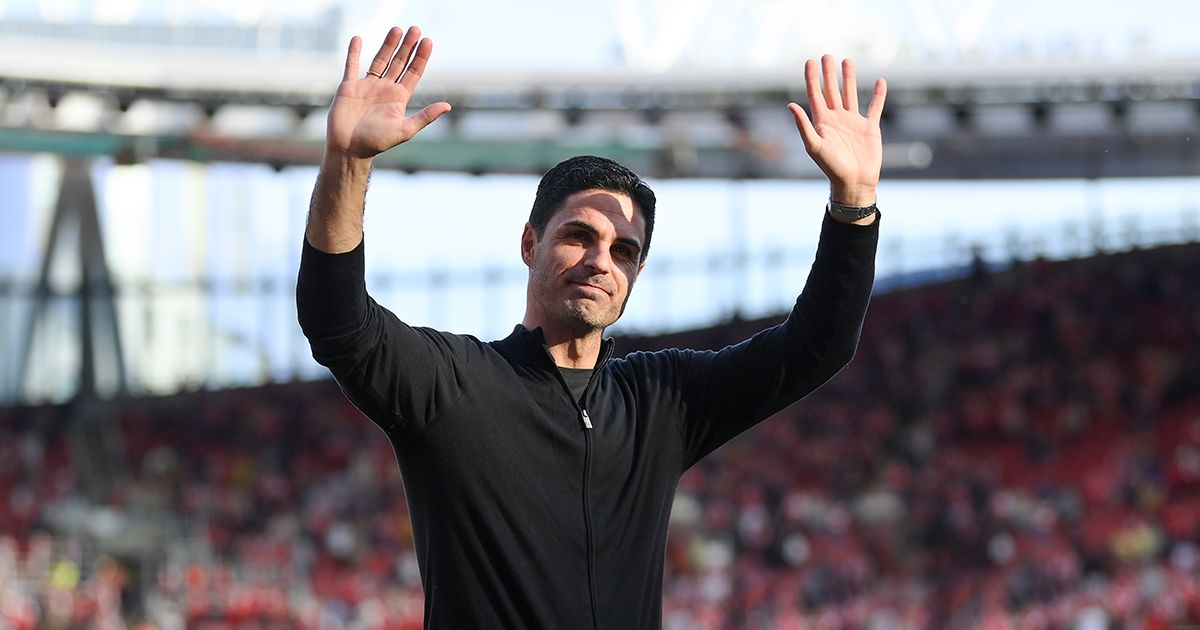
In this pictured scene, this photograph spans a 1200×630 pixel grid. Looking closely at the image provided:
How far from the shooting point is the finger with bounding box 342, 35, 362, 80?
7.76ft

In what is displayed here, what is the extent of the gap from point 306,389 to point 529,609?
89.1 ft

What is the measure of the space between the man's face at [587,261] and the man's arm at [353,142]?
0.32 m

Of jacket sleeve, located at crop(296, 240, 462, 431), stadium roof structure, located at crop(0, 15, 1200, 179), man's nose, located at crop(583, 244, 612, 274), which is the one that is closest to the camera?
jacket sleeve, located at crop(296, 240, 462, 431)

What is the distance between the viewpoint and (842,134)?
2.62m

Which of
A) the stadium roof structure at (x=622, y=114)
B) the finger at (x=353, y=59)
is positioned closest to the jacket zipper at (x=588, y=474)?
the finger at (x=353, y=59)

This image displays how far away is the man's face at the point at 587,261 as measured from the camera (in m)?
2.46

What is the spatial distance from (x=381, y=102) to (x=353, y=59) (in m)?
0.10

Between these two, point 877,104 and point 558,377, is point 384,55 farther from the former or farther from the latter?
point 877,104

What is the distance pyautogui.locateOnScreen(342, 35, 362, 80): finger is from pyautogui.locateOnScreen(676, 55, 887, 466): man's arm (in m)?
0.71

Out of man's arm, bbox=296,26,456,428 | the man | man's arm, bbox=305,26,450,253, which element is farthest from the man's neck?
man's arm, bbox=305,26,450,253

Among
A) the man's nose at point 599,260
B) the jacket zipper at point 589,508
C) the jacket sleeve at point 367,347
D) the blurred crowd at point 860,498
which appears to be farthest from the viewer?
the blurred crowd at point 860,498

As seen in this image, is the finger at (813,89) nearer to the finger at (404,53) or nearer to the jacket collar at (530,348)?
the jacket collar at (530,348)

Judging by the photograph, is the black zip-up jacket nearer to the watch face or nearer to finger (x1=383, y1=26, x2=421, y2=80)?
the watch face

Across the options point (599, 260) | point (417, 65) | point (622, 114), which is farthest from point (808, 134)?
point (622, 114)
